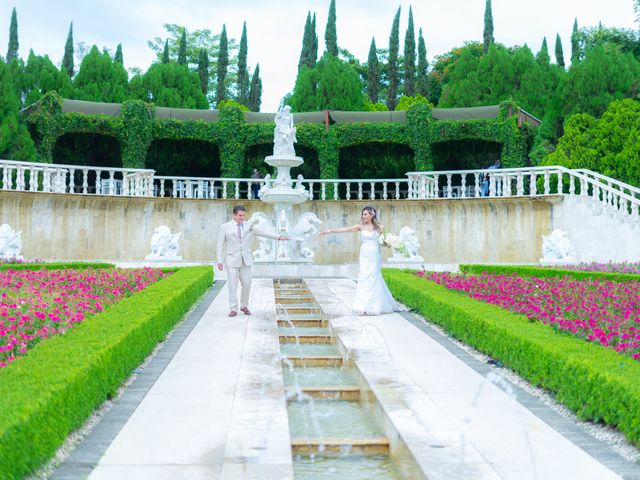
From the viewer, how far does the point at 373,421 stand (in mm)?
5191

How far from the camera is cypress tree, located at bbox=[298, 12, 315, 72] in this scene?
148 feet

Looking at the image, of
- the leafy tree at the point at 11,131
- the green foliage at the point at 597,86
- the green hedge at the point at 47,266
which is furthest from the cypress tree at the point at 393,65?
the green hedge at the point at 47,266

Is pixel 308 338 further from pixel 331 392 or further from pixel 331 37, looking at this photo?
pixel 331 37

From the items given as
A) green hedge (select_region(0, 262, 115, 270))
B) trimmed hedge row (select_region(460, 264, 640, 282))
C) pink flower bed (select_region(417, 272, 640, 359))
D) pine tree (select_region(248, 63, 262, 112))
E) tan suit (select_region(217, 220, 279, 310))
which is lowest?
pink flower bed (select_region(417, 272, 640, 359))

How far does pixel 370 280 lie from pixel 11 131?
72.2 ft

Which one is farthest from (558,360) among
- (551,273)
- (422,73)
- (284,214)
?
(422,73)

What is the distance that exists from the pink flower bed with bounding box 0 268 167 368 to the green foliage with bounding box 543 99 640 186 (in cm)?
1727

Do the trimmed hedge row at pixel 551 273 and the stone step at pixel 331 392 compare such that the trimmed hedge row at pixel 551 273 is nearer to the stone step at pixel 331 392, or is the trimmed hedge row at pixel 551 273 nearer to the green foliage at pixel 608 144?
the stone step at pixel 331 392

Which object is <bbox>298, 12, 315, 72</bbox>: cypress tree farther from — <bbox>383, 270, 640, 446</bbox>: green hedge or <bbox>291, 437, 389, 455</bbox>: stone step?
<bbox>291, 437, 389, 455</bbox>: stone step

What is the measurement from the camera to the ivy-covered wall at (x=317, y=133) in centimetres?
2856

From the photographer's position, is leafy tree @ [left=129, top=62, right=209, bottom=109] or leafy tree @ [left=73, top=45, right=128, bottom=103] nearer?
leafy tree @ [left=73, top=45, right=128, bottom=103]

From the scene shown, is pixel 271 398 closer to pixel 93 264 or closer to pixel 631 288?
pixel 631 288

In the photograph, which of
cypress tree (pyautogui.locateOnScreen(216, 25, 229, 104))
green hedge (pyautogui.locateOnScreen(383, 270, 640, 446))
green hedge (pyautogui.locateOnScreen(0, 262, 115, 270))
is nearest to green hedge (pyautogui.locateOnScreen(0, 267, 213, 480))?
green hedge (pyautogui.locateOnScreen(383, 270, 640, 446))

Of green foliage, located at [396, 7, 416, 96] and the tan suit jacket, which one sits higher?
green foliage, located at [396, 7, 416, 96]
